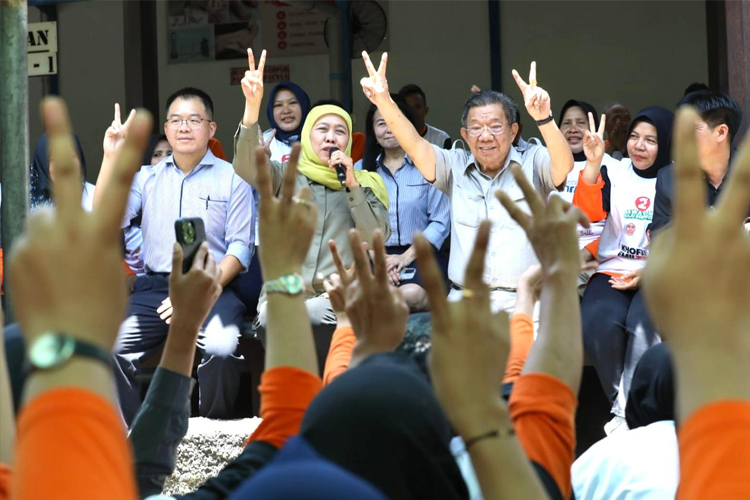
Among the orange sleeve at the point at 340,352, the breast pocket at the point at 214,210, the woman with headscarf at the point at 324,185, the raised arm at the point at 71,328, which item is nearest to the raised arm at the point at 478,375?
the raised arm at the point at 71,328

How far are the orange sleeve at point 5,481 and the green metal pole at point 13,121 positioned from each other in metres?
2.03

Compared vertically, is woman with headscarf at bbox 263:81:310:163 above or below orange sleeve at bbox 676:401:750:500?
above

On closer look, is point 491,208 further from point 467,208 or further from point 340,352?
point 340,352

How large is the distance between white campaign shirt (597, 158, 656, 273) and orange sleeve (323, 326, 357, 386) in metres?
2.68

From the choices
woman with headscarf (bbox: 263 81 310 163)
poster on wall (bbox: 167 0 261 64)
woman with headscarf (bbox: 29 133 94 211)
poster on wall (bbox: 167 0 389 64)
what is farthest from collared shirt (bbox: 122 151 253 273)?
poster on wall (bbox: 167 0 261 64)

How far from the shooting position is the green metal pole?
3.16m

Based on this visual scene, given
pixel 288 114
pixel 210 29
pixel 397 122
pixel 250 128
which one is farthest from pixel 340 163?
pixel 210 29

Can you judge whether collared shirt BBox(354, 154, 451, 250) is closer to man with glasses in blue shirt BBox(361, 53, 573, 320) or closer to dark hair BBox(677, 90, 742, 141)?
man with glasses in blue shirt BBox(361, 53, 573, 320)

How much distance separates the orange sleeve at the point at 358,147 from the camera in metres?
5.41

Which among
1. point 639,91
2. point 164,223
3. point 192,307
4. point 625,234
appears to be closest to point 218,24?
point 639,91

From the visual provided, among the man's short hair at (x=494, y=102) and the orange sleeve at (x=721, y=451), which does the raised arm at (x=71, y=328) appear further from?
the man's short hair at (x=494, y=102)

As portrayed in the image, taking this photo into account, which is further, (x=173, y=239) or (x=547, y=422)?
(x=173, y=239)

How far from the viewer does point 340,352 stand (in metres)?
1.94

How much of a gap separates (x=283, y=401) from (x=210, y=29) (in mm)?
8580
